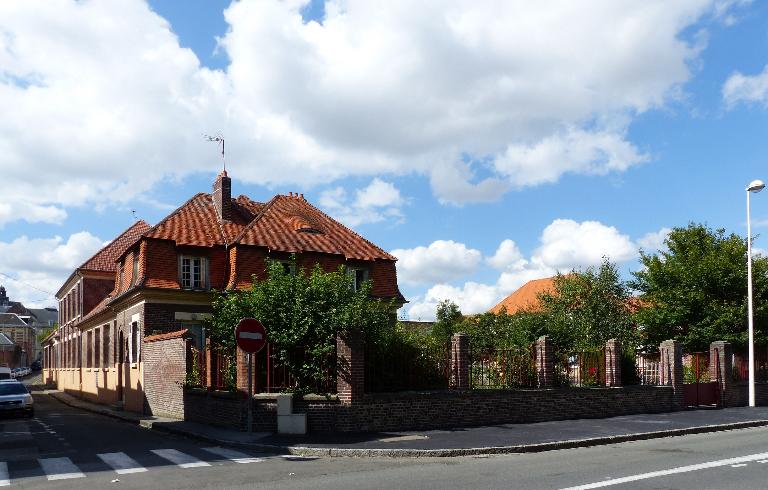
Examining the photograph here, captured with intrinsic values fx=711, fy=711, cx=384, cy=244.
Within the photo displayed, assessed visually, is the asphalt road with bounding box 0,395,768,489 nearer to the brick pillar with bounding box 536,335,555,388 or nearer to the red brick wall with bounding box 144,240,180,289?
the brick pillar with bounding box 536,335,555,388

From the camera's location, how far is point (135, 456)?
13562 millimetres

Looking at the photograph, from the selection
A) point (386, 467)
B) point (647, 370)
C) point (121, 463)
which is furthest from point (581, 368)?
point (121, 463)

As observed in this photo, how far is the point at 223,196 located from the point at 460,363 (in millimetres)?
17607

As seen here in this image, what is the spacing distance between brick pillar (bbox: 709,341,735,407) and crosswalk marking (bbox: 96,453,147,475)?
2053 cm

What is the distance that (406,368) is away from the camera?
58.7 ft

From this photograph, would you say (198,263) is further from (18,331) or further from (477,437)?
(18,331)

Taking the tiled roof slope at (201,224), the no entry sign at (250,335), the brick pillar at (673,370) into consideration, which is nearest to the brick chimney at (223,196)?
the tiled roof slope at (201,224)

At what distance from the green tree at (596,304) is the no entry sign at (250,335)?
17144 millimetres

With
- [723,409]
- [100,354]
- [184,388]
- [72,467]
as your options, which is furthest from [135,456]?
[100,354]

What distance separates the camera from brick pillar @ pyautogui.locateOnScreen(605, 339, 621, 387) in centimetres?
A: 2197

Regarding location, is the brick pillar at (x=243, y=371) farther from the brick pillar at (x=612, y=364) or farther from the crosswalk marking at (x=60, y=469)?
the brick pillar at (x=612, y=364)

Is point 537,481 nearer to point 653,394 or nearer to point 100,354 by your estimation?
point 653,394

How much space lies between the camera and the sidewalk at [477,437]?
45.2ft

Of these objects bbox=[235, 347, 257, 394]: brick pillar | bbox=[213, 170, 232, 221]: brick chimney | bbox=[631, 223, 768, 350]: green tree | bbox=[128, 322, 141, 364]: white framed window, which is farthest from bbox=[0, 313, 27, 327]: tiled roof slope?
bbox=[235, 347, 257, 394]: brick pillar
